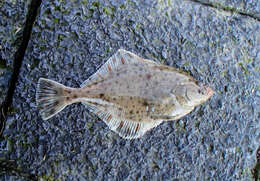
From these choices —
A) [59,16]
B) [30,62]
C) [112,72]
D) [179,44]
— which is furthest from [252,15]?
[30,62]

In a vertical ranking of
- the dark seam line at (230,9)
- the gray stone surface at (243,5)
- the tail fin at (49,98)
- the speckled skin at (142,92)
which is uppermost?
the gray stone surface at (243,5)

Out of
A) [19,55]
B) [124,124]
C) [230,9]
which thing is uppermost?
[230,9]

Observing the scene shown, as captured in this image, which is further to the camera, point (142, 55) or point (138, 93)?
point (142, 55)

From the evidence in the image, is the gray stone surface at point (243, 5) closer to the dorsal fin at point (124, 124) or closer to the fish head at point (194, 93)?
the fish head at point (194, 93)

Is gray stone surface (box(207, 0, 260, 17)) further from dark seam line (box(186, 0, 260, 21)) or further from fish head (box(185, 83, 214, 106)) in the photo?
fish head (box(185, 83, 214, 106))

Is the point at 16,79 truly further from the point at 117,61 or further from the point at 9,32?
the point at 117,61

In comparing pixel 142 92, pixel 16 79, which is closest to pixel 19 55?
pixel 16 79

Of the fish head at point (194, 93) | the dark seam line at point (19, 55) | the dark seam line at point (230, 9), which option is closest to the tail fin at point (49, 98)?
the dark seam line at point (19, 55)

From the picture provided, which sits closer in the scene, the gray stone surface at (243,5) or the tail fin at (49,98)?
the tail fin at (49,98)
